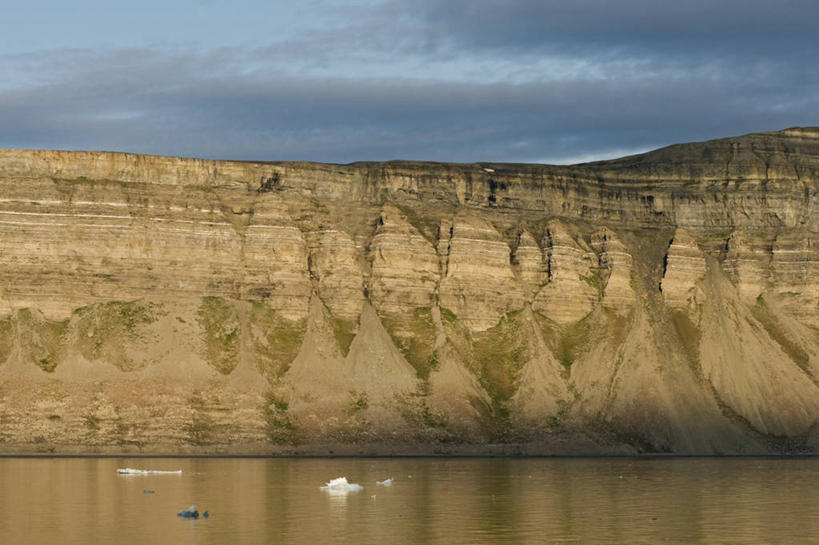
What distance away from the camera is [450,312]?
496 feet

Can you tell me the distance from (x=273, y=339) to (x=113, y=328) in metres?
16.2

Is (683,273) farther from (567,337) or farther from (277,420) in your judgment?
(277,420)

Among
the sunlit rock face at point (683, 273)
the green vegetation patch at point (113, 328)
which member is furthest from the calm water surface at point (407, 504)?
the sunlit rock face at point (683, 273)

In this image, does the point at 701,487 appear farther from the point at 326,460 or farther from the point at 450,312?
the point at 450,312

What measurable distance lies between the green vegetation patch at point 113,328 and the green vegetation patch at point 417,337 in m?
25.5

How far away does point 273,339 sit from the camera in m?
140

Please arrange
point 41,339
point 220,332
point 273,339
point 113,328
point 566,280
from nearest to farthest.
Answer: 1. point 41,339
2. point 113,328
3. point 220,332
4. point 273,339
5. point 566,280

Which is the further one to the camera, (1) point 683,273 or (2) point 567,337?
(1) point 683,273

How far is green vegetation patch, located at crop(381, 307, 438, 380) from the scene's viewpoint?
463ft

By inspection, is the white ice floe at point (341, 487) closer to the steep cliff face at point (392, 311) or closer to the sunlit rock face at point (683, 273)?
the steep cliff face at point (392, 311)

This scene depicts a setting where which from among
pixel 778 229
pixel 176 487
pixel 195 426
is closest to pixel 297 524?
pixel 176 487

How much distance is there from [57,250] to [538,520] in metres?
85.4

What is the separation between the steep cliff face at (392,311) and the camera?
129 m

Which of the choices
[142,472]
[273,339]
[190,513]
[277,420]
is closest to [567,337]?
[273,339]
